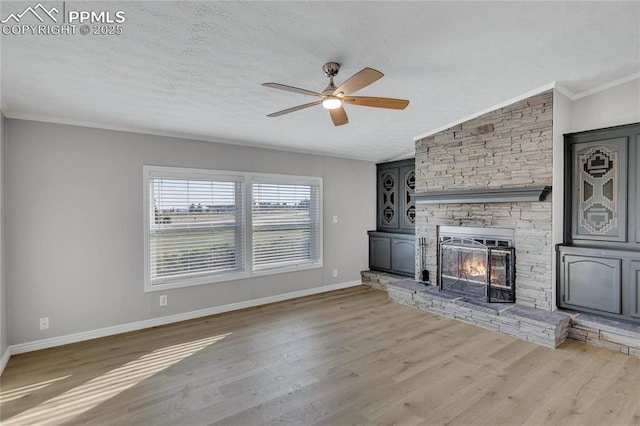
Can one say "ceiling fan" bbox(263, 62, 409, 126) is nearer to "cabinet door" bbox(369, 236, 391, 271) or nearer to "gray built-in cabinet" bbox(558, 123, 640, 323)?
"gray built-in cabinet" bbox(558, 123, 640, 323)

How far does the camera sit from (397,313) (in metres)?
4.61

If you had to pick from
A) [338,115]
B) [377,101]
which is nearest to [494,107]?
[377,101]

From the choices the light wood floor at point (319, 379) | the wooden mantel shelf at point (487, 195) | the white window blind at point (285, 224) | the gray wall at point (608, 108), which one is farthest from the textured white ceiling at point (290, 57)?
the light wood floor at point (319, 379)

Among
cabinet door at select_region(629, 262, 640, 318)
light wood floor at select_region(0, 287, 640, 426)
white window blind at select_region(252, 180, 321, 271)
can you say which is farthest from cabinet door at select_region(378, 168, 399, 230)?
cabinet door at select_region(629, 262, 640, 318)

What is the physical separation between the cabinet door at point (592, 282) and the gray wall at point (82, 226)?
441 centimetres

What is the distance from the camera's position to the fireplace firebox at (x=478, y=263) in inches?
165

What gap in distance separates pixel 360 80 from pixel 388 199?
429 cm

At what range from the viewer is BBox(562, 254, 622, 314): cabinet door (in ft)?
11.7

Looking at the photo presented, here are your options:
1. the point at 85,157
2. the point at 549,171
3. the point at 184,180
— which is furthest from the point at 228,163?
the point at 549,171

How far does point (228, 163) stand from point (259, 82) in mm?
1947

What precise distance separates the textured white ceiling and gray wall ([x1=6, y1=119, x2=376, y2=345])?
30 centimetres

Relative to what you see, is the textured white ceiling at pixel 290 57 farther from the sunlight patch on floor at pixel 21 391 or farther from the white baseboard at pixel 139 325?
the sunlight patch on floor at pixel 21 391

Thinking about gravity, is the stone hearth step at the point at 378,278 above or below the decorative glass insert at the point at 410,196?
below
